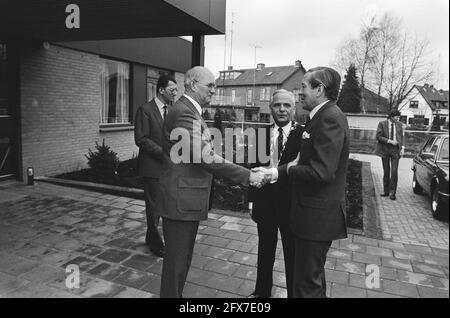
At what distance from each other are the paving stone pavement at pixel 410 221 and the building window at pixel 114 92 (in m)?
7.43

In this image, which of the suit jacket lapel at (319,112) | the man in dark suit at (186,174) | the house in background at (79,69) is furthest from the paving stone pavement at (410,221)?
the house in background at (79,69)

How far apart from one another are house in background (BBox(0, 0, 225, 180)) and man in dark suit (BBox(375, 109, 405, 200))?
4.25 m

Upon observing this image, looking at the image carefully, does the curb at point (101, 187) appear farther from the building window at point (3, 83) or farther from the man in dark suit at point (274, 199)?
the man in dark suit at point (274, 199)

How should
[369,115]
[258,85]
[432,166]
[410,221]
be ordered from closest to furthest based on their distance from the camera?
[410,221] < [432,166] < [369,115] < [258,85]

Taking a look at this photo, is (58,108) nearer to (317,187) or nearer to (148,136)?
(148,136)

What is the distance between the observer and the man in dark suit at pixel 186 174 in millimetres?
2756

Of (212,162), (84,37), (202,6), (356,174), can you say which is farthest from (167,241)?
(356,174)

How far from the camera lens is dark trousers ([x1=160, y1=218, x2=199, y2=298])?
285 centimetres

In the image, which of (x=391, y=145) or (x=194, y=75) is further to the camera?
(x=391, y=145)

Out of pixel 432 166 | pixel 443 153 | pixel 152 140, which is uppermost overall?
pixel 152 140

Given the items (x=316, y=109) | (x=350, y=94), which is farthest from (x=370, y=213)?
(x=350, y=94)

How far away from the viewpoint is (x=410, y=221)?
6.31 meters

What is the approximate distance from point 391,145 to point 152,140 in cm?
572

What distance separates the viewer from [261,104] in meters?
54.9
